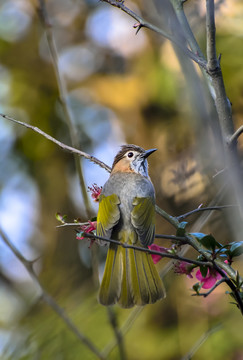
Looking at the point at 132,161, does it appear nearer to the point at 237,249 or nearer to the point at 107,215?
the point at 107,215

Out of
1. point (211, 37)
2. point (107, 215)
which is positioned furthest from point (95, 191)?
point (211, 37)

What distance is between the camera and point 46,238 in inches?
209

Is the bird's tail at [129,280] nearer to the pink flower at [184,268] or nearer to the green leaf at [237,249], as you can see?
the pink flower at [184,268]

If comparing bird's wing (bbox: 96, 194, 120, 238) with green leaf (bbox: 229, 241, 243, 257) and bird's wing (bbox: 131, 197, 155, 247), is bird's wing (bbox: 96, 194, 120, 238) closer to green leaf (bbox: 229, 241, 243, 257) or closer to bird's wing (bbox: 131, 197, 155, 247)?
bird's wing (bbox: 131, 197, 155, 247)

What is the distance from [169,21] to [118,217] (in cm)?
89

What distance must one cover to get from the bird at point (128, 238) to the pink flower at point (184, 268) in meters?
0.11

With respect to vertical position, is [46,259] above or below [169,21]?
above

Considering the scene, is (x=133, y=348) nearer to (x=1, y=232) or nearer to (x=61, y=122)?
(x=1, y=232)

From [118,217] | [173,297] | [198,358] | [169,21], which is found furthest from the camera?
[173,297]

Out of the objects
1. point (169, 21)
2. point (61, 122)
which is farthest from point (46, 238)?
point (169, 21)

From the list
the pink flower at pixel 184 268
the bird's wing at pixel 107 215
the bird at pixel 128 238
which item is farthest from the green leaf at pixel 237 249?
the bird's wing at pixel 107 215

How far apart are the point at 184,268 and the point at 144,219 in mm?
327

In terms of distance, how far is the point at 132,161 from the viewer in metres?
2.96

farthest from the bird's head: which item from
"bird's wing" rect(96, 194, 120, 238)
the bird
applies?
"bird's wing" rect(96, 194, 120, 238)
